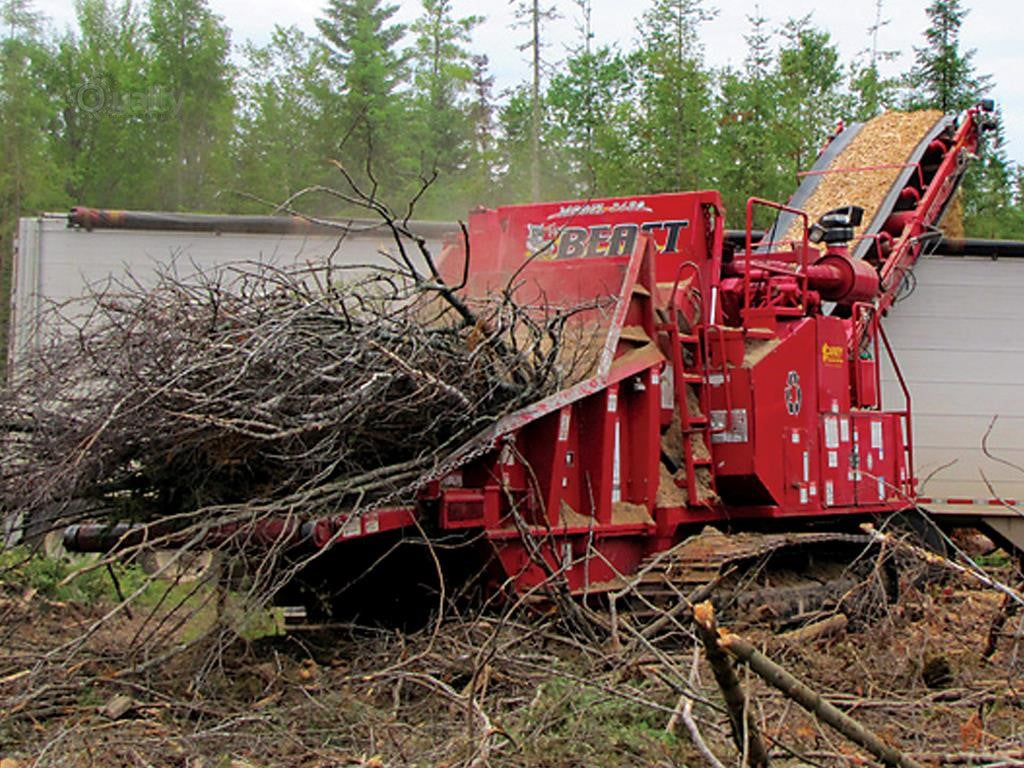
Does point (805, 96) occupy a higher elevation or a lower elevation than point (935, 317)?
higher

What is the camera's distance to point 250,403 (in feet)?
18.7

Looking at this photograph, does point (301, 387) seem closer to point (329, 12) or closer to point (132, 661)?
point (132, 661)

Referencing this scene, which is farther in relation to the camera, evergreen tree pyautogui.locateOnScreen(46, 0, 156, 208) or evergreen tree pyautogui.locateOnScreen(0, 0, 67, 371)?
evergreen tree pyautogui.locateOnScreen(46, 0, 156, 208)

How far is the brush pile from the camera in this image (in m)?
5.75

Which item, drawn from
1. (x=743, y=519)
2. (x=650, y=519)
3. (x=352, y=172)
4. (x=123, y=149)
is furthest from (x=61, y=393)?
(x=123, y=149)

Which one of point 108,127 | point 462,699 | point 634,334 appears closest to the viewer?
point 462,699

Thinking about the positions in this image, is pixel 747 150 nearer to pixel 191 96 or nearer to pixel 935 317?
pixel 935 317

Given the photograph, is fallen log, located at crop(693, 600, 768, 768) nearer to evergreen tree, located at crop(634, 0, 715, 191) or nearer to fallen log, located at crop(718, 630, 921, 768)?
fallen log, located at crop(718, 630, 921, 768)

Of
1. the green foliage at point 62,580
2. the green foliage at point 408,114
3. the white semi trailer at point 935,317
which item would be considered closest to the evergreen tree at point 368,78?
the green foliage at point 408,114

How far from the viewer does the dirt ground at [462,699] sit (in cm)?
490

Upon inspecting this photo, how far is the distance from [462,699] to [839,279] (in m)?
5.23

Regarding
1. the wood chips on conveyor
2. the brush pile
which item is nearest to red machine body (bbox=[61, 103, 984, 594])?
the brush pile

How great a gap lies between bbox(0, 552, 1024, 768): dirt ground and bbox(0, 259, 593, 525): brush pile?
0.74 m

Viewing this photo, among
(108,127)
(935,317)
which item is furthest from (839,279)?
(108,127)
